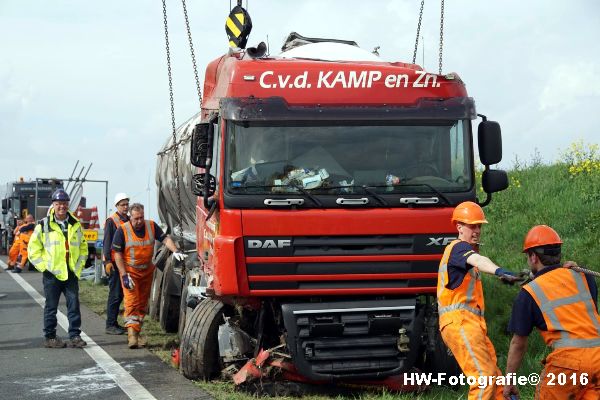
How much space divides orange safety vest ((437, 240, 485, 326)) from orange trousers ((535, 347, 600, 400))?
1107 millimetres

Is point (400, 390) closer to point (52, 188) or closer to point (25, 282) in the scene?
point (25, 282)

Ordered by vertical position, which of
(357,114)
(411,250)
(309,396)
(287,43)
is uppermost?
(287,43)

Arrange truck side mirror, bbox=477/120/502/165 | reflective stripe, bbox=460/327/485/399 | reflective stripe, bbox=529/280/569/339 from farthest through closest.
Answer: truck side mirror, bbox=477/120/502/165, reflective stripe, bbox=460/327/485/399, reflective stripe, bbox=529/280/569/339

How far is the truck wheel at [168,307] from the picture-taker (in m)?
13.6

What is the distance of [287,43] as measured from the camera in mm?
11359

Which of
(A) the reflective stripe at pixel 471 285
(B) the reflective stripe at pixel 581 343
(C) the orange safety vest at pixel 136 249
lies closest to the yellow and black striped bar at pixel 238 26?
(C) the orange safety vest at pixel 136 249

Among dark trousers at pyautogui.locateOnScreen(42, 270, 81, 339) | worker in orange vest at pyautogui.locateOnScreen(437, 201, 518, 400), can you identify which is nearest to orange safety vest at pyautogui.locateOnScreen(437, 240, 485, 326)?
worker in orange vest at pyautogui.locateOnScreen(437, 201, 518, 400)

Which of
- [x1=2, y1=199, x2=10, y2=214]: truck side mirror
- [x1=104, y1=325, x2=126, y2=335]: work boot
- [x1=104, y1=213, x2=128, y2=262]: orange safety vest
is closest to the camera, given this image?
[x1=104, y1=213, x2=128, y2=262]: orange safety vest

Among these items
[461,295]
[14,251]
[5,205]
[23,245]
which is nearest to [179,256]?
[461,295]

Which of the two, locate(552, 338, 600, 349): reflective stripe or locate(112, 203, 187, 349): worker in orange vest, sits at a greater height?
locate(112, 203, 187, 349): worker in orange vest

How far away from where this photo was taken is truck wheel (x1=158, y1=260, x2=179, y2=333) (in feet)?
44.7

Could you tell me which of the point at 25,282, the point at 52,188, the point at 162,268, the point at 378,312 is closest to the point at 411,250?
the point at 378,312

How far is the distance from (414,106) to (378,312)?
6.14 ft

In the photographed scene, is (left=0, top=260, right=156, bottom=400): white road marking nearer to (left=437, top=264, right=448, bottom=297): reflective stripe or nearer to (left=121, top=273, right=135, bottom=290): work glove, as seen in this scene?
(left=121, top=273, right=135, bottom=290): work glove
